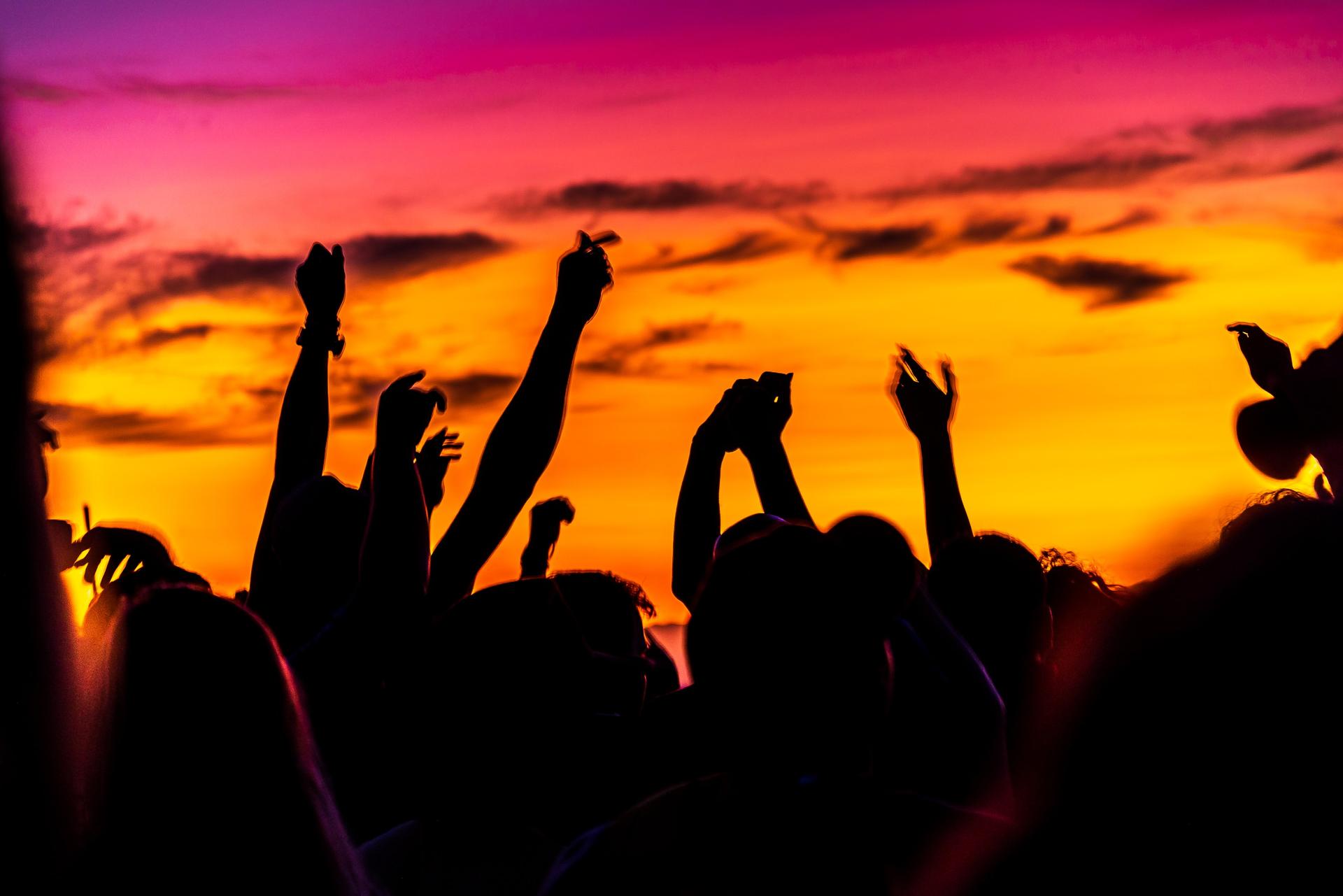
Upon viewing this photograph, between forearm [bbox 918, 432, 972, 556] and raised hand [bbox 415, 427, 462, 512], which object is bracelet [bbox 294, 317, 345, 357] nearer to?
raised hand [bbox 415, 427, 462, 512]

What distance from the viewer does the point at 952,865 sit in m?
1.96

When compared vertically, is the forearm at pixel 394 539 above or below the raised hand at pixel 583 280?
below

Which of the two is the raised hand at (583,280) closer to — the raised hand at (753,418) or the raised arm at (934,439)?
the raised hand at (753,418)

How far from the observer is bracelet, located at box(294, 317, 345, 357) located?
4.20 m

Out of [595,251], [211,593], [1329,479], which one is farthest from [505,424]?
[1329,479]

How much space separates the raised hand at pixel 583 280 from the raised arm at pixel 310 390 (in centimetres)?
98

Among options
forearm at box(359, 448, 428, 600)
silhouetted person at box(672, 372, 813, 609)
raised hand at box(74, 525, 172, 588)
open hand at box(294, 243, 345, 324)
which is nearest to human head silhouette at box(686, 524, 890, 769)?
forearm at box(359, 448, 428, 600)

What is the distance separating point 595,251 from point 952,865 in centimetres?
199

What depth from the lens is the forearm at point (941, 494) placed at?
15.6 ft

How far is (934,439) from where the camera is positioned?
201 inches

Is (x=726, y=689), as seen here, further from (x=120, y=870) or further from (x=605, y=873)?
(x=120, y=870)

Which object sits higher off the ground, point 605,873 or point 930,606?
point 930,606

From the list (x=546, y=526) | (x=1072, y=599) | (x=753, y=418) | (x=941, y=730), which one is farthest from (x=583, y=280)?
(x=546, y=526)

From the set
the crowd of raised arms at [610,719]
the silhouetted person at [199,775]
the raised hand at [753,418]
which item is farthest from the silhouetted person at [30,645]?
the raised hand at [753,418]
